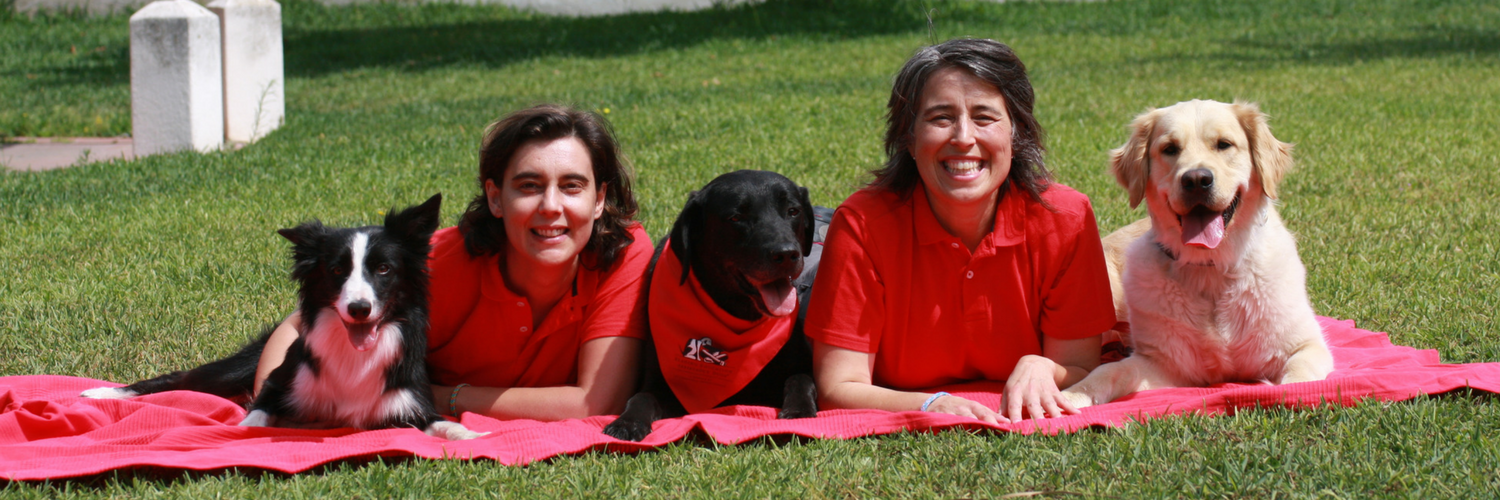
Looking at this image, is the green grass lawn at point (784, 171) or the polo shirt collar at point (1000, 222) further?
the polo shirt collar at point (1000, 222)

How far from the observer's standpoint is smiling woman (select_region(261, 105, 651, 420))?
11.8ft

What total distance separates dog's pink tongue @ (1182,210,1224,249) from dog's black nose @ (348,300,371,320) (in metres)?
2.48

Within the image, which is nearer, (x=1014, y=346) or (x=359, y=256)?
(x=359, y=256)

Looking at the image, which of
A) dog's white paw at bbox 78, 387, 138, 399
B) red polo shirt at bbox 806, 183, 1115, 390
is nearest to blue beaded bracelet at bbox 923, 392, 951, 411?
red polo shirt at bbox 806, 183, 1115, 390

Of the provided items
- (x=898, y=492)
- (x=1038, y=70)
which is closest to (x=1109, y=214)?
(x=898, y=492)

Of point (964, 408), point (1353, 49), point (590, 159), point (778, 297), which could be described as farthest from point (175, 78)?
point (1353, 49)

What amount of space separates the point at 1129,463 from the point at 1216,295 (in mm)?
935

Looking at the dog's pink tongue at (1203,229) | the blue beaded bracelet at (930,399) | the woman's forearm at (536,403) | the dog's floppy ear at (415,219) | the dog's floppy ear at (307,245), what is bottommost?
the woman's forearm at (536,403)

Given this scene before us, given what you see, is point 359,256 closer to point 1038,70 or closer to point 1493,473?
point 1493,473

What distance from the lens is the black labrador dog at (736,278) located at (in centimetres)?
344

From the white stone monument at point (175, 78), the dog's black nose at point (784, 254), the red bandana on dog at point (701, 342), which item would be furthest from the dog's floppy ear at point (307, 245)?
the white stone monument at point (175, 78)

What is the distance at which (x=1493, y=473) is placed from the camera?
2740mm

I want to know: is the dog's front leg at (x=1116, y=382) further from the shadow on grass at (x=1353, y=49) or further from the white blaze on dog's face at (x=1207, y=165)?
the shadow on grass at (x=1353, y=49)

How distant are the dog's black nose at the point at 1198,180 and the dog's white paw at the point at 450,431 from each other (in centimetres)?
230
